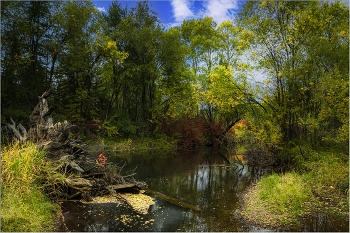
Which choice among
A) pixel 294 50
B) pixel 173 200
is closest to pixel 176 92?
pixel 294 50

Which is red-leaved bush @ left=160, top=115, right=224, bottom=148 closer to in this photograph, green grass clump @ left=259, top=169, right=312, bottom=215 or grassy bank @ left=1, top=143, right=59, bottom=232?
green grass clump @ left=259, top=169, right=312, bottom=215

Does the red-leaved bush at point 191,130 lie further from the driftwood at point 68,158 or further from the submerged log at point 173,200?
the driftwood at point 68,158

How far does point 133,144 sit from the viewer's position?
65.2 ft

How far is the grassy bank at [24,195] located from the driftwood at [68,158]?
55 cm

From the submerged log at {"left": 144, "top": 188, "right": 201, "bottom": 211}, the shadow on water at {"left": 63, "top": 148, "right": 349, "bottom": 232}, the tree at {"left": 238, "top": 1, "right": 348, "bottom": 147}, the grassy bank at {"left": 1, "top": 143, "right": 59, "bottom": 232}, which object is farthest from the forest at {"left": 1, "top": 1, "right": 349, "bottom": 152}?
the grassy bank at {"left": 1, "top": 143, "right": 59, "bottom": 232}

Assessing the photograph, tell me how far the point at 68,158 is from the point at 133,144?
13245mm

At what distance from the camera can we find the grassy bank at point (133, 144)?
1753 cm

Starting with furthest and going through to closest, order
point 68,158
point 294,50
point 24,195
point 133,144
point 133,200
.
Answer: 1. point 133,144
2. point 294,50
3. point 133,200
4. point 68,158
5. point 24,195

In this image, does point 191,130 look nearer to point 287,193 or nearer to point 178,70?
point 178,70

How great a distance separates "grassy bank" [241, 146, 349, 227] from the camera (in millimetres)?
5871

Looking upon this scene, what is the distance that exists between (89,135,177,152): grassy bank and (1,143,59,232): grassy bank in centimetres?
1119

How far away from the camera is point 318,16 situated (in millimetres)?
10070

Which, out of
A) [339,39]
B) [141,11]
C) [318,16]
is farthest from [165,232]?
[141,11]

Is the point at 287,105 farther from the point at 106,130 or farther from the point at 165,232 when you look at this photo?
the point at 106,130
